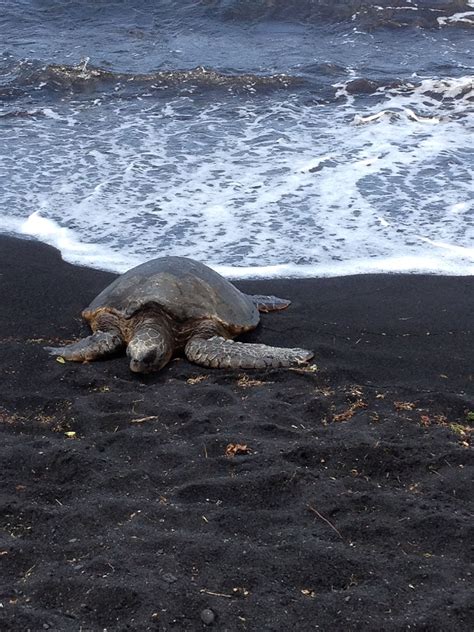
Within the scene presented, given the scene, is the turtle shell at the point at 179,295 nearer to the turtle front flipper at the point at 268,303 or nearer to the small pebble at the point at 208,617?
the turtle front flipper at the point at 268,303

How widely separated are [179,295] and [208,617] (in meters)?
2.73

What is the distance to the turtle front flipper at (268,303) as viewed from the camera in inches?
209

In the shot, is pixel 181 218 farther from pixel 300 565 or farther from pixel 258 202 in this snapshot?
pixel 300 565

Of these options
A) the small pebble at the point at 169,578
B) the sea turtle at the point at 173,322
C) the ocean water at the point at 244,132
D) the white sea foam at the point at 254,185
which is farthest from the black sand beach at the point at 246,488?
the ocean water at the point at 244,132

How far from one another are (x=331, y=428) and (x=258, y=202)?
4036mm

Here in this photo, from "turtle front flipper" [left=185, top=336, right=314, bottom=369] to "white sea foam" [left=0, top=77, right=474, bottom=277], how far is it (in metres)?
1.46

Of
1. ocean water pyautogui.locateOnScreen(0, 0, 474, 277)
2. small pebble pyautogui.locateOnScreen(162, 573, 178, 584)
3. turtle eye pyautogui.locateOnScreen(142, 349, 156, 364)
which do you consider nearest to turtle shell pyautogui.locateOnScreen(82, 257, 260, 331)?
turtle eye pyautogui.locateOnScreen(142, 349, 156, 364)

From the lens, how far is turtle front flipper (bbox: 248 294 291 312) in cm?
531

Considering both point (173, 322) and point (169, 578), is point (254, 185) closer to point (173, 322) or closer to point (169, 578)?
point (173, 322)

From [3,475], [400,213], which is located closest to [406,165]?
[400,213]

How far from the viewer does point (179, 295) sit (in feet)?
15.9

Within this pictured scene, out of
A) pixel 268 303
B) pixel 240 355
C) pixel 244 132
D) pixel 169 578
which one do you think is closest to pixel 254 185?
pixel 244 132

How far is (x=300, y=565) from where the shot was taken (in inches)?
102

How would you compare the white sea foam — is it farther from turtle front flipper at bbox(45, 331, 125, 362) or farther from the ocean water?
turtle front flipper at bbox(45, 331, 125, 362)
